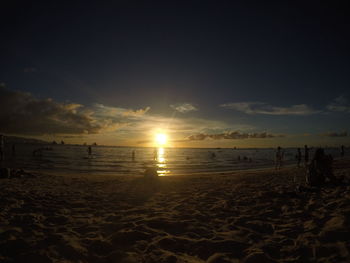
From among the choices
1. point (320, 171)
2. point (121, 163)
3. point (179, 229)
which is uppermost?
point (320, 171)

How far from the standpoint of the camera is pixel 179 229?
523 centimetres

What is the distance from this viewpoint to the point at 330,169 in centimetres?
927

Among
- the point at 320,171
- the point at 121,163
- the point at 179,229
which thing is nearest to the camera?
the point at 179,229

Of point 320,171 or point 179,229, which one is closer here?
point 179,229

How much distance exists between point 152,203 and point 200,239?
3.64 m

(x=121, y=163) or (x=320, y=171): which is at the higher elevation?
(x=320, y=171)

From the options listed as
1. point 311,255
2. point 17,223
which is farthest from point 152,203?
point 311,255

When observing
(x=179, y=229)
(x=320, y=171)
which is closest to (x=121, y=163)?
(x=320, y=171)

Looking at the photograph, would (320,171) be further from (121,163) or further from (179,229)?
(121,163)

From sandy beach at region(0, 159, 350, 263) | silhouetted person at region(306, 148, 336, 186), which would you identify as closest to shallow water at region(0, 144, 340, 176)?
sandy beach at region(0, 159, 350, 263)

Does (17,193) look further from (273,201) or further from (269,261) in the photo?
(273,201)

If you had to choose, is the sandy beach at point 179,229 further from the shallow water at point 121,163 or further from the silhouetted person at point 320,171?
the shallow water at point 121,163

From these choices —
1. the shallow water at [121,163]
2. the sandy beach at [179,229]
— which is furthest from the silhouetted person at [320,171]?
the shallow water at [121,163]

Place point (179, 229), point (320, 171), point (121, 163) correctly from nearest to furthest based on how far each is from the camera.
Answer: point (179, 229) < point (320, 171) < point (121, 163)
